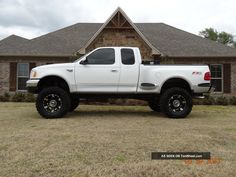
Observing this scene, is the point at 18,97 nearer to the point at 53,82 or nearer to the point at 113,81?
the point at 53,82

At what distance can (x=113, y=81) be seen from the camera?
8.81 meters

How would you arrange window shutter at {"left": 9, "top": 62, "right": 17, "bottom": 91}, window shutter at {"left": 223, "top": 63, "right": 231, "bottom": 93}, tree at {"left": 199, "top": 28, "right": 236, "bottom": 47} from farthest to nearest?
1. tree at {"left": 199, "top": 28, "right": 236, "bottom": 47}
2. window shutter at {"left": 9, "top": 62, "right": 17, "bottom": 91}
3. window shutter at {"left": 223, "top": 63, "right": 231, "bottom": 93}

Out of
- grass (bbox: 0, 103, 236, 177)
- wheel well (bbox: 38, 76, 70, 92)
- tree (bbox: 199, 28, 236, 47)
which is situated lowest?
grass (bbox: 0, 103, 236, 177)

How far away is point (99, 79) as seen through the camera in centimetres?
879

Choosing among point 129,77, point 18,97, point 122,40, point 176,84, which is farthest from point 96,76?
point 18,97

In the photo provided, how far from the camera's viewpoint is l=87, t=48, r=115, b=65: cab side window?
8.93 meters

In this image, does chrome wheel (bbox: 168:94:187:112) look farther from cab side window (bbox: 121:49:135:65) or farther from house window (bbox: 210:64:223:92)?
house window (bbox: 210:64:223:92)

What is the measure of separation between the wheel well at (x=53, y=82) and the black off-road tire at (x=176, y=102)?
124 inches

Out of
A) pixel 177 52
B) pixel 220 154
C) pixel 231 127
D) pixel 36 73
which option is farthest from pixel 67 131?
pixel 177 52

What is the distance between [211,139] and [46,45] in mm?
15052

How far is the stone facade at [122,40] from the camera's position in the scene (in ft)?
51.9

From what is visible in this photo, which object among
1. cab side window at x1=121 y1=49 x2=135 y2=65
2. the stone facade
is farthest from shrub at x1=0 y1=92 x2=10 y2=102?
cab side window at x1=121 y1=49 x2=135 y2=65

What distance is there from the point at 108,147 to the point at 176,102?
4.45 m

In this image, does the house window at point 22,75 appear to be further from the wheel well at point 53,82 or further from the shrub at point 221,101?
the shrub at point 221,101
